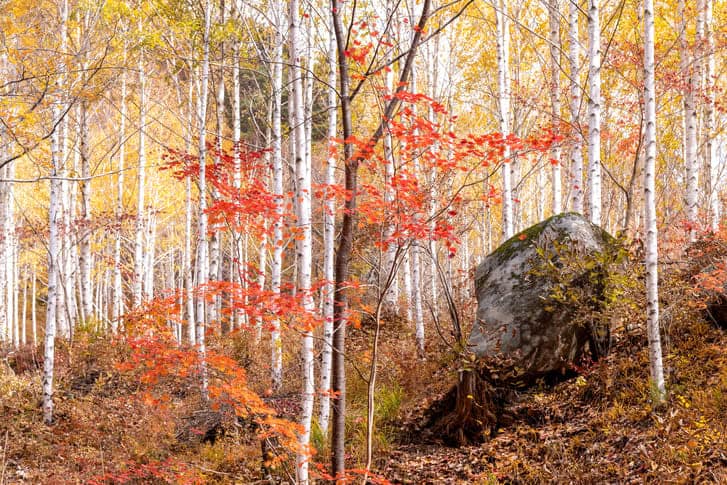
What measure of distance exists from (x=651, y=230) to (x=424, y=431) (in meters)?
3.28

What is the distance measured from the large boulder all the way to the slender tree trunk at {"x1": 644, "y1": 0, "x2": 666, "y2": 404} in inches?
31.2

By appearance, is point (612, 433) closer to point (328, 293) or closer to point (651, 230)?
point (651, 230)

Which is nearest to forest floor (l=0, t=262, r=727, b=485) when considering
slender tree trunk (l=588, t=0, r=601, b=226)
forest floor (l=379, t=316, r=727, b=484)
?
forest floor (l=379, t=316, r=727, b=484)

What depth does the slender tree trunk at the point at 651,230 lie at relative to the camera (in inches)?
185

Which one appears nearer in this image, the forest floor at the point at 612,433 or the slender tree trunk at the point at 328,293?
the forest floor at the point at 612,433

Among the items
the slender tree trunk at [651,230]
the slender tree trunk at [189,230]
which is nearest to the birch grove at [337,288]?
the slender tree trunk at [651,230]

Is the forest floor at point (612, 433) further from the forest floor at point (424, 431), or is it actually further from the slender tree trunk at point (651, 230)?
the slender tree trunk at point (651, 230)

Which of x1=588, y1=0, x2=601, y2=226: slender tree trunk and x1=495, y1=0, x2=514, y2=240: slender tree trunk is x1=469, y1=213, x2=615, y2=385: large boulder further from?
x1=495, y1=0, x2=514, y2=240: slender tree trunk

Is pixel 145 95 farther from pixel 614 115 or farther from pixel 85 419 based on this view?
pixel 614 115

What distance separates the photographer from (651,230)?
4.71 metres

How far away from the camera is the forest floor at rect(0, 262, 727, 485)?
4.47 meters

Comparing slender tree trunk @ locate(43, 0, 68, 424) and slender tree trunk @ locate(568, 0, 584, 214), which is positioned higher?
slender tree trunk @ locate(568, 0, 584, 214)

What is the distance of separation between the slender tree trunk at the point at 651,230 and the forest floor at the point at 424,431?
279 mm

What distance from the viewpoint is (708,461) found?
12.9ft
